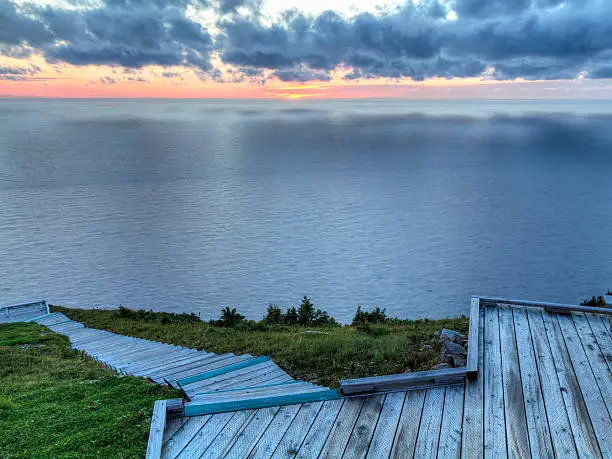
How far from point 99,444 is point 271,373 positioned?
380 cm

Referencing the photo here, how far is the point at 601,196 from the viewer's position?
65.9 meters

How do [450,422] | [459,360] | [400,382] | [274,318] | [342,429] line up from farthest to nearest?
[274,318]
[459,360]
[400,382]
[450,422]
[342,429]

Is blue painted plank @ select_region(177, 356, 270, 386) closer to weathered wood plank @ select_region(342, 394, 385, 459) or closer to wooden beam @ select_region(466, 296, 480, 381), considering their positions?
weathered wood plank @ select_region(342, 394, 385, 459)

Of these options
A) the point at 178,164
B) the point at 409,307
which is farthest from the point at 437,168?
the point at 409,307

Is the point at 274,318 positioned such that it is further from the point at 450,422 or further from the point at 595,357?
the point at 450,422

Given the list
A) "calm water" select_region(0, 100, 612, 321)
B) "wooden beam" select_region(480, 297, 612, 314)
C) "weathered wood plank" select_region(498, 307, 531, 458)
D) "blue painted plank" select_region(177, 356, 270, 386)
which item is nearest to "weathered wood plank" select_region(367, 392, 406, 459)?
"weathered wood plank" select_region(498, 307, 531, 458)

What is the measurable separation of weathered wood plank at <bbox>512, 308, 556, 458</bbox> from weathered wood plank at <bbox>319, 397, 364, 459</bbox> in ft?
7.19

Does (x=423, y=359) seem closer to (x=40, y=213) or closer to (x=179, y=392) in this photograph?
(x=179, y=392)

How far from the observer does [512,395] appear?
300 inches

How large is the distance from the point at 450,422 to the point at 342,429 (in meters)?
1.42

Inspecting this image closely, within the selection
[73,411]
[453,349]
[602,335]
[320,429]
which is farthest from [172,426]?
[602,335]

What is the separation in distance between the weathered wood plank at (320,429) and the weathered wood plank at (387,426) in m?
0.60

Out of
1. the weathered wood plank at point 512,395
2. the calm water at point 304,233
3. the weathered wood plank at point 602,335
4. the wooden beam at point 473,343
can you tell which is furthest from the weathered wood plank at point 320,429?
the calm water at point 304,233

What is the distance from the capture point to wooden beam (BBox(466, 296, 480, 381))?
316 inches
